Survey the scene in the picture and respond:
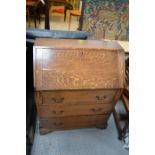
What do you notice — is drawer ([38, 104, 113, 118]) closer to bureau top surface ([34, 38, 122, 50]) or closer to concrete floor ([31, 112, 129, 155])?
concrete floor ([31, 112, 129, 155])

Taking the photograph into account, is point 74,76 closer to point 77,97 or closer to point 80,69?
point 80,69

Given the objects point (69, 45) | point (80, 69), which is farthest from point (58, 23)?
point (80, 69)

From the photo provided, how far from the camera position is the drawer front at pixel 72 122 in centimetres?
171

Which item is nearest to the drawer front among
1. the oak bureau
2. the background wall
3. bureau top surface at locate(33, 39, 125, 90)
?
the oak bureau

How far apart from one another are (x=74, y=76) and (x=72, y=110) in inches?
14.6

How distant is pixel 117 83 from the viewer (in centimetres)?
151

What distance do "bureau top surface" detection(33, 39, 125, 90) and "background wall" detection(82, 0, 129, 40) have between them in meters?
2.38

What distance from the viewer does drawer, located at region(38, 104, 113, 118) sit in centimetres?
158

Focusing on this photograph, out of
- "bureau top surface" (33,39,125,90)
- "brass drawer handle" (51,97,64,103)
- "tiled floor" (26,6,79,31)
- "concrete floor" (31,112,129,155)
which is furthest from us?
"tiled floor" (26,6,79,31)

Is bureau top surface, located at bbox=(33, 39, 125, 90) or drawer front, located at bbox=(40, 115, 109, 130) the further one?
drawer front, located at bbox=(40, 115, 109, 130)

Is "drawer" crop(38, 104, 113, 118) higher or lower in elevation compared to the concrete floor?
higher
